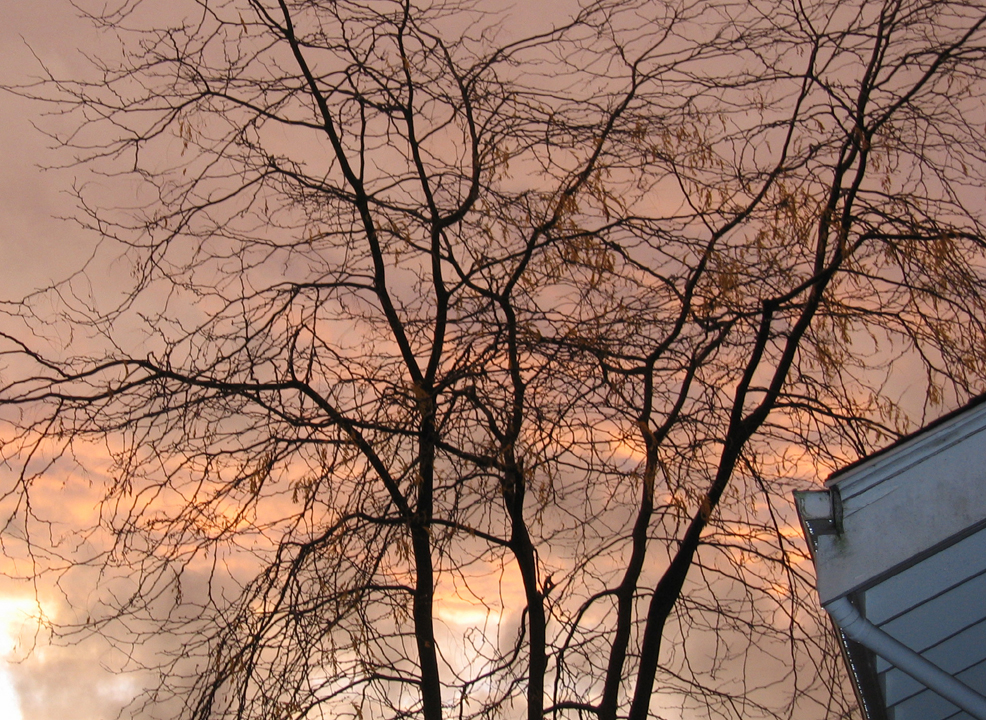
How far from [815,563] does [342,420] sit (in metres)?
3.21

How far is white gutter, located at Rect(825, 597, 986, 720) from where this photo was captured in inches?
144

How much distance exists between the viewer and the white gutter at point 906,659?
3.65 meters

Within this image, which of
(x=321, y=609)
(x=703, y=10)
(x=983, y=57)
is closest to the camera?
(x=321, y=609)

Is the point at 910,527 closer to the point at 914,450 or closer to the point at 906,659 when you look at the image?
the point at 914,450

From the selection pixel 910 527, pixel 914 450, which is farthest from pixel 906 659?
pixel 914 450

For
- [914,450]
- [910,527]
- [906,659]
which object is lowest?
[906,659]

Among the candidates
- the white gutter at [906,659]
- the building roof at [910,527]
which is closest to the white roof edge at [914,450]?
the building roof at [910,527]

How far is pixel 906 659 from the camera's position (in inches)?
146

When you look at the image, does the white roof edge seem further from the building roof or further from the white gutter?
the white gutter

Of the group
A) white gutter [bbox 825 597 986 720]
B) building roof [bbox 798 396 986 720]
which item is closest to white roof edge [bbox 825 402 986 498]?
building roof [bbox 798 396 986 720]

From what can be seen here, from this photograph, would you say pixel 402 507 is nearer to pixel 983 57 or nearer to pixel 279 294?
pixel 279 294

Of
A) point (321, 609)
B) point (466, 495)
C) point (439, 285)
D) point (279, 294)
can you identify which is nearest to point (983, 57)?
point (439, 285)

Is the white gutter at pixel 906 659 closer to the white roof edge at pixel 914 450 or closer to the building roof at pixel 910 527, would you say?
the building roof at pixel 910 527

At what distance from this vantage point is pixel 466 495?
6.45 meters
